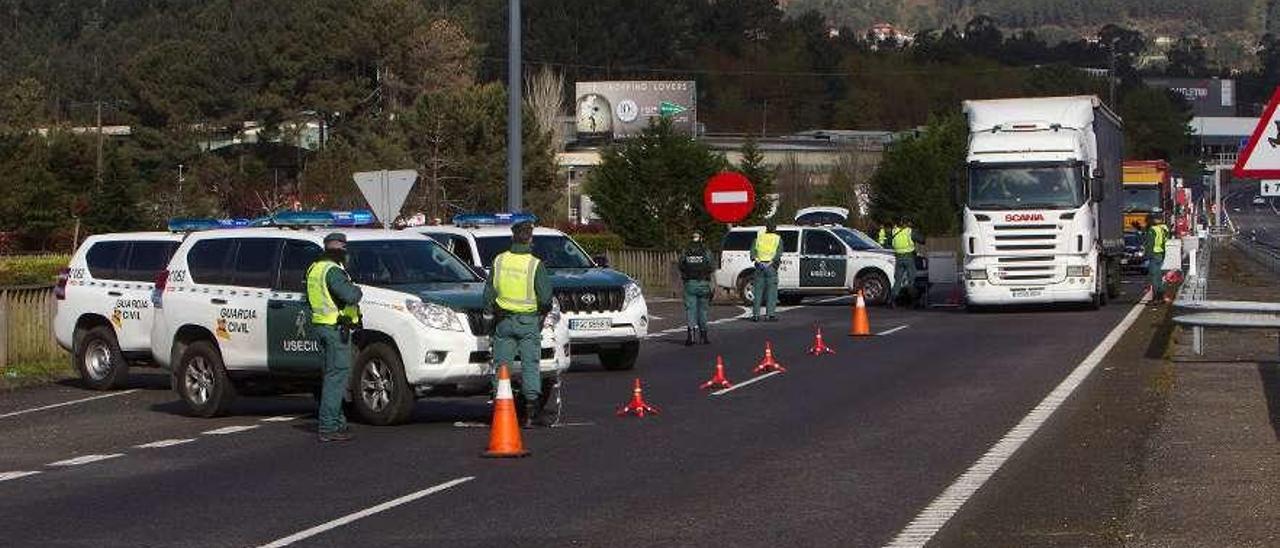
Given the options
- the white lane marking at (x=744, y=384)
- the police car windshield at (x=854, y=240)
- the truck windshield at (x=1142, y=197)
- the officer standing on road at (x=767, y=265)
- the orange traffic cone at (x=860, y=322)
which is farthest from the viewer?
the truck windshield at (x=1142, y=197)

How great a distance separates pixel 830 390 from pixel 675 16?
122757 mm

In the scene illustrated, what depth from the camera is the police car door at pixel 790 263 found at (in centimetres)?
4484

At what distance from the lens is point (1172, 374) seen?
23297 millimetres

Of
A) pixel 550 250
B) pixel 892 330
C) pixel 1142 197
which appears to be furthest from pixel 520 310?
pixel 1142 197

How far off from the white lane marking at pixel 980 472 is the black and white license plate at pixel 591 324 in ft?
17.8

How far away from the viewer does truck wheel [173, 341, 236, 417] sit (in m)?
20.3

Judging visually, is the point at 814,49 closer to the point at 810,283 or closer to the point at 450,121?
the point at 450,121

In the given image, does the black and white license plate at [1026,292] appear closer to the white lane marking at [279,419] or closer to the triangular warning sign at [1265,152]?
the white lane marking at [279,419]

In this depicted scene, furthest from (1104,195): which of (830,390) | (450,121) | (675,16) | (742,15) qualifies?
(742,15)

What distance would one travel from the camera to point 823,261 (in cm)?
4472

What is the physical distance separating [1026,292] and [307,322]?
69.0 ft

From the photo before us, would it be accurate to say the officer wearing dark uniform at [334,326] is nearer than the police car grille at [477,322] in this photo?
Yes

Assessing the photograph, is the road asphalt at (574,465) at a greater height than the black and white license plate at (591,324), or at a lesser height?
lesser

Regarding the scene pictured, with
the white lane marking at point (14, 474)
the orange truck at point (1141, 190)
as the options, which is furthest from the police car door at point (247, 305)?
the orange truck at point (1141, 190)
